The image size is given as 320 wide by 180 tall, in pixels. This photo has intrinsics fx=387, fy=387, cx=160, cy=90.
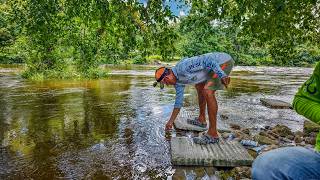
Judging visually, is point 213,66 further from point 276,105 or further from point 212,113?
point 276,105

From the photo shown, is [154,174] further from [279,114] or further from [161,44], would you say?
[279,114]

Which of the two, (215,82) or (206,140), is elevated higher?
(215,82)

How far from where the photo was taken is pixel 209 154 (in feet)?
18.2

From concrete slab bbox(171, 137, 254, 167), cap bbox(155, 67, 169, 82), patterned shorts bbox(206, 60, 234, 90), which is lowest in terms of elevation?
concrete slab bbox(171, 137, 254, 167)

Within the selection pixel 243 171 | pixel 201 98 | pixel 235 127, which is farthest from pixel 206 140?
pixel 235 127

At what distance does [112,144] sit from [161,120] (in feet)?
7.91

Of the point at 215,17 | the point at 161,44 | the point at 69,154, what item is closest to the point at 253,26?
the point at 215,17

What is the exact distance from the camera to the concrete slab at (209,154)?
5.27 metres

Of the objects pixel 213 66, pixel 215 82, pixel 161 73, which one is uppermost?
pixel 213 66

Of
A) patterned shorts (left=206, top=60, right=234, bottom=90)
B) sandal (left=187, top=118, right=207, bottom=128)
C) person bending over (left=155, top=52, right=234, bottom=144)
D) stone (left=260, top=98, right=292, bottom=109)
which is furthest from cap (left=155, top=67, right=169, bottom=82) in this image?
stone (left=260, top=98, right=292, bottom=109)

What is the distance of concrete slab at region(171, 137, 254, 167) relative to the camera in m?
5.27

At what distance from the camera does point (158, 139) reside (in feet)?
22.6

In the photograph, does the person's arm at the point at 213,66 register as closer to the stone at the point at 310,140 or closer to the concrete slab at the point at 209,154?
the concrete slab at the point at 209,154

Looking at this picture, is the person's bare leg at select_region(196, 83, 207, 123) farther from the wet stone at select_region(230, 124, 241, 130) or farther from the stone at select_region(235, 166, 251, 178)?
the stone at select_region(235, 166, 251, 178)
